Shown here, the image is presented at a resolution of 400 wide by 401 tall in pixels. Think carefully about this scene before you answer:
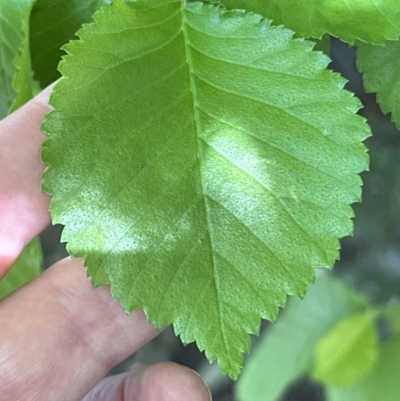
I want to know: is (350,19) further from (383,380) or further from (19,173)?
(383,380)

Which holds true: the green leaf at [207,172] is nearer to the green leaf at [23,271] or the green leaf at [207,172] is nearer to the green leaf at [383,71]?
the green leaf at [383,71]

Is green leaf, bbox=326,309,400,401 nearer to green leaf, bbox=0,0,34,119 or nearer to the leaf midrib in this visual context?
the leaf midrib

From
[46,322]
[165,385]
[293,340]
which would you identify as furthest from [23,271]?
[293,340]

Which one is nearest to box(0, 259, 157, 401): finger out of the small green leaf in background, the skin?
the skin

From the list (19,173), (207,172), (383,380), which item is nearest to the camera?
(207,172)

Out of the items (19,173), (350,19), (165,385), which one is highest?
(350,19)

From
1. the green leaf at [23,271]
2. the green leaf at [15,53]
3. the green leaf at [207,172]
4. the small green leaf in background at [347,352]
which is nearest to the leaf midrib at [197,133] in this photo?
the green leaf at [207,172]
